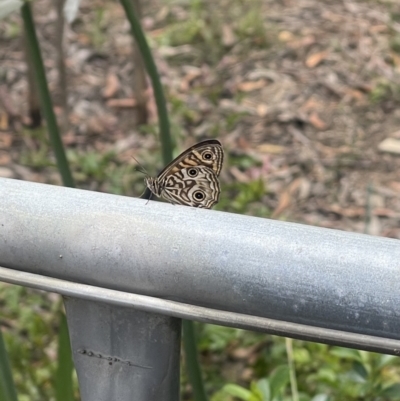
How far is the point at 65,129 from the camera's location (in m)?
2.89

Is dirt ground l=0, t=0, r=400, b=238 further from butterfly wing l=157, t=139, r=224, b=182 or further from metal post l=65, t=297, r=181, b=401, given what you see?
metal post l=65, t=297, r=181, b=401

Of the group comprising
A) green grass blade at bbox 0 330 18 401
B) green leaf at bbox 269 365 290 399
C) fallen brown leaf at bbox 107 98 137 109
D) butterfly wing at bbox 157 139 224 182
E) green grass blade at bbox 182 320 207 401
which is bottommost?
fallen brown leaf at bbox 107 98 137 109

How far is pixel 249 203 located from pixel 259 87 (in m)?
0.83

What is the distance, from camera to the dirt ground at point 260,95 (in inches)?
102

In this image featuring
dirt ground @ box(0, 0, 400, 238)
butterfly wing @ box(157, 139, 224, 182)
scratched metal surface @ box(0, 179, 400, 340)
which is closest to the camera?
scratched metal surface @ box(0, 179, 400, 340)

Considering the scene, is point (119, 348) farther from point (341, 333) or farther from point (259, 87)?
point (259, 87)

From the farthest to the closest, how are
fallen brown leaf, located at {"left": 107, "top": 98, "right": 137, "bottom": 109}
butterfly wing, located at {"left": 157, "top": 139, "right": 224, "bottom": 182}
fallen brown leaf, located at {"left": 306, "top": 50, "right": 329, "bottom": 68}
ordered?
fallen brown leaf, located at {"left": 306, "top": 50, "right": 329, "bottom": 68}
fallen brown leaf, located at {"left": 107, "top": 98, "right": 137, "bottom": 109}
butterfly wing, located at {"left": 157, "top": 139, "right": 224, "bottom": 182}

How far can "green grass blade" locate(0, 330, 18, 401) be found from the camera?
2.28 ft

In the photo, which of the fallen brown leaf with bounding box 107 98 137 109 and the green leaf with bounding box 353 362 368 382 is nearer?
the green leaf with bounding box 353 362 368 382

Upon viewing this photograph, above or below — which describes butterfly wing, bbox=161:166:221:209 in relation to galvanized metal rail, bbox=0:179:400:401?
below

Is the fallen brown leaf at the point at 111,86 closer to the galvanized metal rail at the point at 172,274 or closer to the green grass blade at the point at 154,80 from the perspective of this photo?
the green grass blade at the point at 154,80

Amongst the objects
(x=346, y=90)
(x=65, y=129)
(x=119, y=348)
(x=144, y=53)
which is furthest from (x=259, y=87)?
(x=119, y=348)

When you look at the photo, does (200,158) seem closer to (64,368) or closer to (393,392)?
(64,368)

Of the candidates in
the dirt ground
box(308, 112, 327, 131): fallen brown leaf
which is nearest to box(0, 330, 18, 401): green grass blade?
the dirt ground
